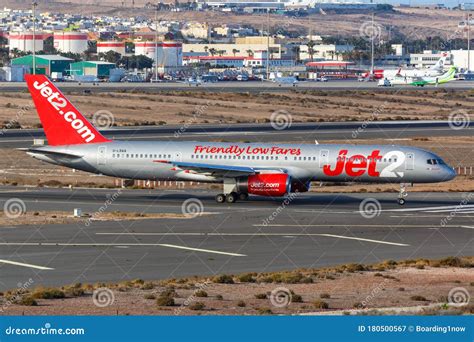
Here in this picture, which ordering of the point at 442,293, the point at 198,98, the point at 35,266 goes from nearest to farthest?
the point at 442,293, the point at 35,266, the point at 198,98

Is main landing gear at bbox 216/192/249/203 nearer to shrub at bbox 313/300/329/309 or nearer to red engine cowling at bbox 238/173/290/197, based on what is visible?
red engine cowling at bbox 238/173/290/197

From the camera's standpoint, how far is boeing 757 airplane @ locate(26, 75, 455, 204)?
226 feet

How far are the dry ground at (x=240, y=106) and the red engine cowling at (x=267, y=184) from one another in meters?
62.3

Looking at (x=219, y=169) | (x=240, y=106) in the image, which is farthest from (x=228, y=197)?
(x=240, y=106)

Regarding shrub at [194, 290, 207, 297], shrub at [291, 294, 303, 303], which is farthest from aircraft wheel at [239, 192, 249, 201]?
shrub at [291, 294, 303, 303]

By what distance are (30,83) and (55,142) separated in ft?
13.7

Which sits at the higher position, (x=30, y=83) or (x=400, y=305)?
(x=30, y=83)

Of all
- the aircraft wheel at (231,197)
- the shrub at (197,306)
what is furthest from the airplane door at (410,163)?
the shrub at (197,306)

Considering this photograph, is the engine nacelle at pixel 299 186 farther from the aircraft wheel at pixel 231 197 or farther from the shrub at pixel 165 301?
the shrub at pixel 165 301

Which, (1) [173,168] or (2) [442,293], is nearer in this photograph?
(2) [442,293]

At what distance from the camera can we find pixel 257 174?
68.8m

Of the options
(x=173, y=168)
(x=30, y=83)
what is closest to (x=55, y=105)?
(x=30, y=83)

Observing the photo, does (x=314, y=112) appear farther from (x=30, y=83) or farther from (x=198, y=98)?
(x=30, y=83)

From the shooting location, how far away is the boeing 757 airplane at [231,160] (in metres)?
68.8
